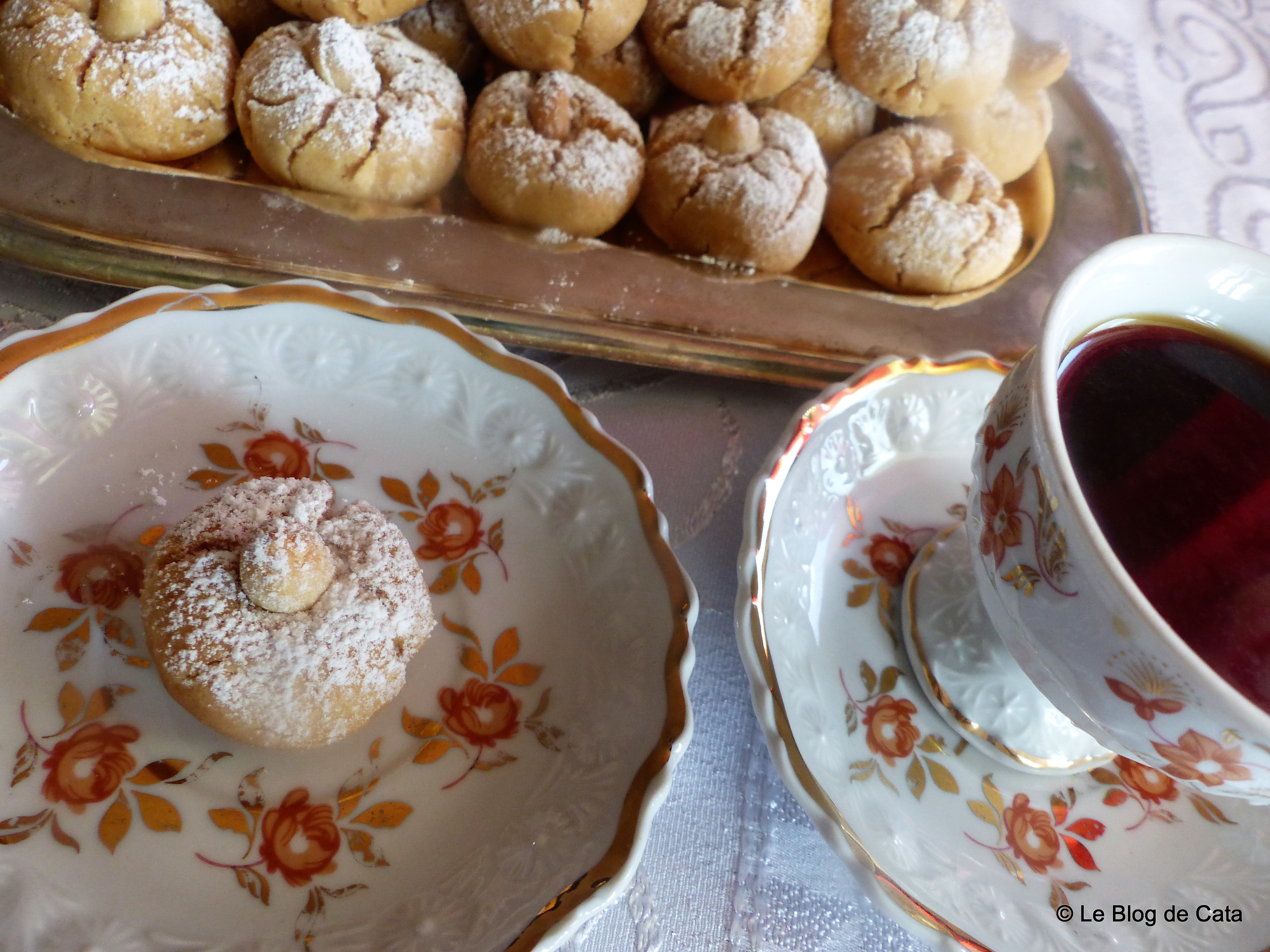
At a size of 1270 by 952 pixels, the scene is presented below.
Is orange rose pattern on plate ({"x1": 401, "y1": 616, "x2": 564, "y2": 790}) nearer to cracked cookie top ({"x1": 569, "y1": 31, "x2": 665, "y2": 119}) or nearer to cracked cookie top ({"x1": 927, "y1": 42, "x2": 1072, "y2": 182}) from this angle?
cracked cookie top ({"x1": 569, "y1": 31, "x2": 665, "y2": 119})

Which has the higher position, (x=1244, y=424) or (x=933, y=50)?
(x=933, y=50)

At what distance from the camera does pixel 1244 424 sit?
1.74 feet

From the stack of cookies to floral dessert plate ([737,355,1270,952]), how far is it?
0.30 m

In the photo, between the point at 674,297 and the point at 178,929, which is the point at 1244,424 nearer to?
the point at 674,297

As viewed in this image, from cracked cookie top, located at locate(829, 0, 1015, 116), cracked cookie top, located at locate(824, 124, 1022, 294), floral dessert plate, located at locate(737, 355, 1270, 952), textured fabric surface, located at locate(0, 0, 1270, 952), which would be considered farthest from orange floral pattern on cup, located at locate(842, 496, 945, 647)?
cracked cookie top, located at locate(829, 0, 1015, 116)

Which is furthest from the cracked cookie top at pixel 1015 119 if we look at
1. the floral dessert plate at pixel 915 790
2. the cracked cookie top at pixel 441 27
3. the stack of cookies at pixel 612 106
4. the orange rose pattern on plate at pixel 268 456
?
the orange rose pattern on plate at pixel 268 456

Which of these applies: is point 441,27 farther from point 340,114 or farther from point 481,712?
point 481,712

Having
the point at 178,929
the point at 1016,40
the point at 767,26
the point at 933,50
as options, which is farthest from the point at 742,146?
the point at 178,929

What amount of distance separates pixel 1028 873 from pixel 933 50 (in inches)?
34.0

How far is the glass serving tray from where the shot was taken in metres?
0.77

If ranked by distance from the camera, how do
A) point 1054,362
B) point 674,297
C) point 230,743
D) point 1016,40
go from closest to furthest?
point 1054,362 → point 230,743 → point 674,297 → point 1016,40

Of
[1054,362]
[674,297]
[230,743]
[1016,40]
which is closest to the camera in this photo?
[1054,362]

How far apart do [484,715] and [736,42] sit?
774 mm

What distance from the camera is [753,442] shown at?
0.85 meters
